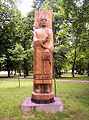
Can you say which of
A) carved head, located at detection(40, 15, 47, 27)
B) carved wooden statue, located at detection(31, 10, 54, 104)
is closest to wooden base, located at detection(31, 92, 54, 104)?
carved wooden statue, located at detection(31, 10, 54, 104)

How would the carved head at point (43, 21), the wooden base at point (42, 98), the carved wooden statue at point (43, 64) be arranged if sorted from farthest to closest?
the carved head at point (43, 21) < the carved wooden statue at point (43, 64) < the wooden base at point (42, 98)

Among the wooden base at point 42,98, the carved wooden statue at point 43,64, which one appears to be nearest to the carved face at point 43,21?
the carved wooden statue at point 43,64

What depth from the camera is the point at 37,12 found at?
19.4 ft

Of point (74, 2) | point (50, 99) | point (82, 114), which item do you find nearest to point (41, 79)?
point (50, 99)

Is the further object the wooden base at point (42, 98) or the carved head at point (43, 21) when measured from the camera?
the carved head at point (43, 21)

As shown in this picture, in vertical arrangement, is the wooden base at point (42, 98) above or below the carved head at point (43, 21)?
below

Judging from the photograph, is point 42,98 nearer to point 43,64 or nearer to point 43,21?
point 43,64

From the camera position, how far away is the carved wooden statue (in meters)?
5.28

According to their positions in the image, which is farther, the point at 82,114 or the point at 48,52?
the point at 48,52

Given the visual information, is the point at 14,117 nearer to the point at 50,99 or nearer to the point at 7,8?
the point at 50,99

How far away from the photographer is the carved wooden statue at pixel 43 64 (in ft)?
17.3

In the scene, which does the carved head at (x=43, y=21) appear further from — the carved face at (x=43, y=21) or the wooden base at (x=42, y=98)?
the wooden base at (x=42, y=98)

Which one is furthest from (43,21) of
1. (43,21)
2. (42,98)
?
(42,98)

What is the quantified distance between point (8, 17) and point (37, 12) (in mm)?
13817
